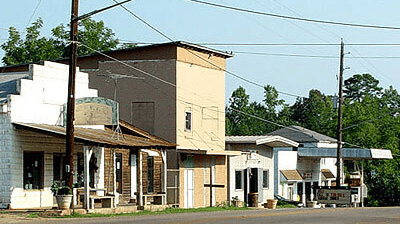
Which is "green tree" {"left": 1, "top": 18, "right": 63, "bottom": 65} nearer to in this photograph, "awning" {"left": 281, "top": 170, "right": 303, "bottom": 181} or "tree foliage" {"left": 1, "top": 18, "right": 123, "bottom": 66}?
"tree foliage" {"left": 1, "top": 18, "right": 123, "bottom": 66}

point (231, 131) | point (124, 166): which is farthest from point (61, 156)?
point (231, 131)

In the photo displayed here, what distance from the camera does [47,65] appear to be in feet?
116

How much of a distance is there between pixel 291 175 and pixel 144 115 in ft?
67.1

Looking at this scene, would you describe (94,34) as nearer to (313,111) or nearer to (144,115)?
(144,115)

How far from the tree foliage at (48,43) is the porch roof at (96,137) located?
30.9 meters

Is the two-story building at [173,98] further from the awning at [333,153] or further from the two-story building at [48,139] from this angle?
the awning at [333,153]

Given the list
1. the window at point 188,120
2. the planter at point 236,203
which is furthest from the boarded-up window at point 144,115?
the planter at point 236,203

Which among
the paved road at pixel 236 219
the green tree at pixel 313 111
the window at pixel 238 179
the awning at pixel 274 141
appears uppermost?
the green tree at pixel 313 111

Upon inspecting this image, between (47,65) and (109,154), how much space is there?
5807 millimetres

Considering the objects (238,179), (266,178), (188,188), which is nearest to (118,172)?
(188,188)

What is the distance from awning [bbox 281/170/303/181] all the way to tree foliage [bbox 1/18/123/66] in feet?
60.3

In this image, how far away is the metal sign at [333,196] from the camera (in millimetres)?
54944

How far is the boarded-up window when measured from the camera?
43.4m

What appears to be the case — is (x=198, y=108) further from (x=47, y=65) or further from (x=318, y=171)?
(x=318, y=171)
